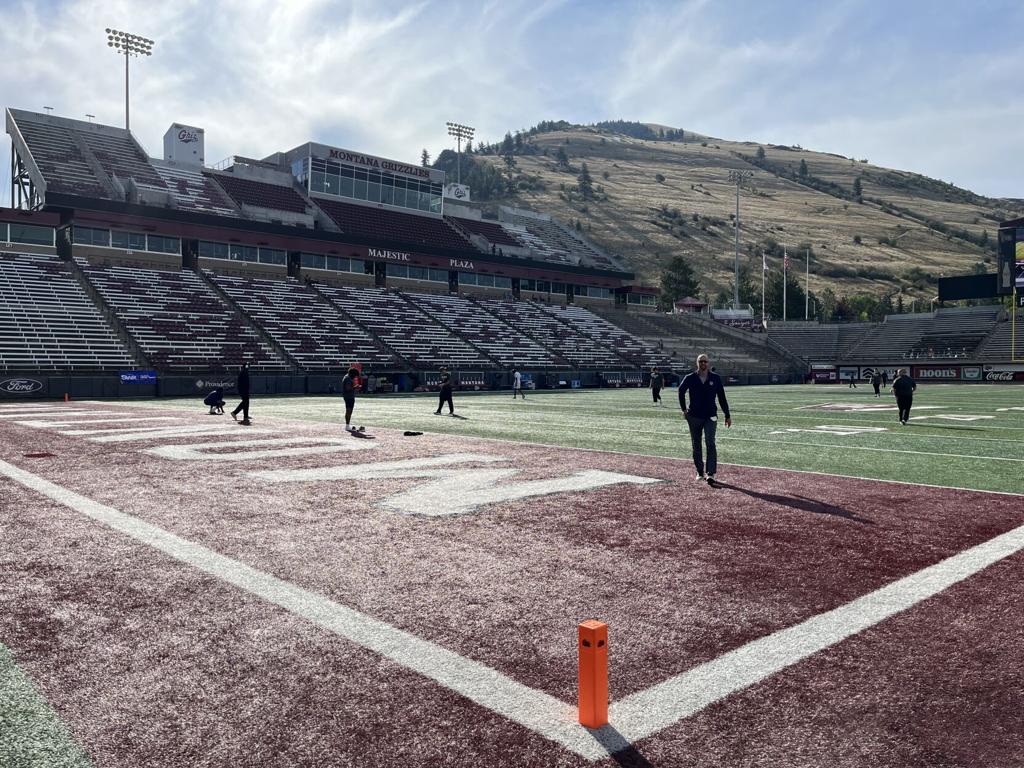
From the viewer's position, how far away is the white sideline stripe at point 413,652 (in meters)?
3.45

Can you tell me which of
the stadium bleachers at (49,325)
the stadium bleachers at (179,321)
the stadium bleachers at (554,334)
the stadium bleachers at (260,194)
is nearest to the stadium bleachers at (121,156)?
the stadium bleachers at (260,194)

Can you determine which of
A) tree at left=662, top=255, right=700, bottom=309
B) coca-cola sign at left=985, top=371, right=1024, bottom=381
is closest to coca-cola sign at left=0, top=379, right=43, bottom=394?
coca-cola sign at left=985, top=371, right=1024, bottom=381

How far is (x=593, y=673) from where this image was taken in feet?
11.0

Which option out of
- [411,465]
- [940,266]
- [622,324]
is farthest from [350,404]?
[940,266]

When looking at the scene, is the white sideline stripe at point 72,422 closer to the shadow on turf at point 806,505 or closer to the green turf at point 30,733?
the green turf at point 30,733

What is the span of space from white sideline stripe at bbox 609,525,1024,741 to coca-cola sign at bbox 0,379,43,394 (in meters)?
36.4

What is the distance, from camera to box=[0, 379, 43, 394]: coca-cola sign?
1255 inches

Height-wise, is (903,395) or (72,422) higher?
(903,395)

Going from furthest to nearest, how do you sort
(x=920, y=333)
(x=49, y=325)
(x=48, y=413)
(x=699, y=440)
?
(x=920, y=333) < (x=49, y=325) < (x=48, y=413) < (x=699, y=440)

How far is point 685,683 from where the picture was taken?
393cm

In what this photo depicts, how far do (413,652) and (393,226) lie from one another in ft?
210

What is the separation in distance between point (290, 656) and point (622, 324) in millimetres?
67774

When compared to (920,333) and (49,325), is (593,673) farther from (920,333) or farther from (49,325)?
(920,333)

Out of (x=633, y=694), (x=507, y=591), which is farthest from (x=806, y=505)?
(x=633, y=694)
